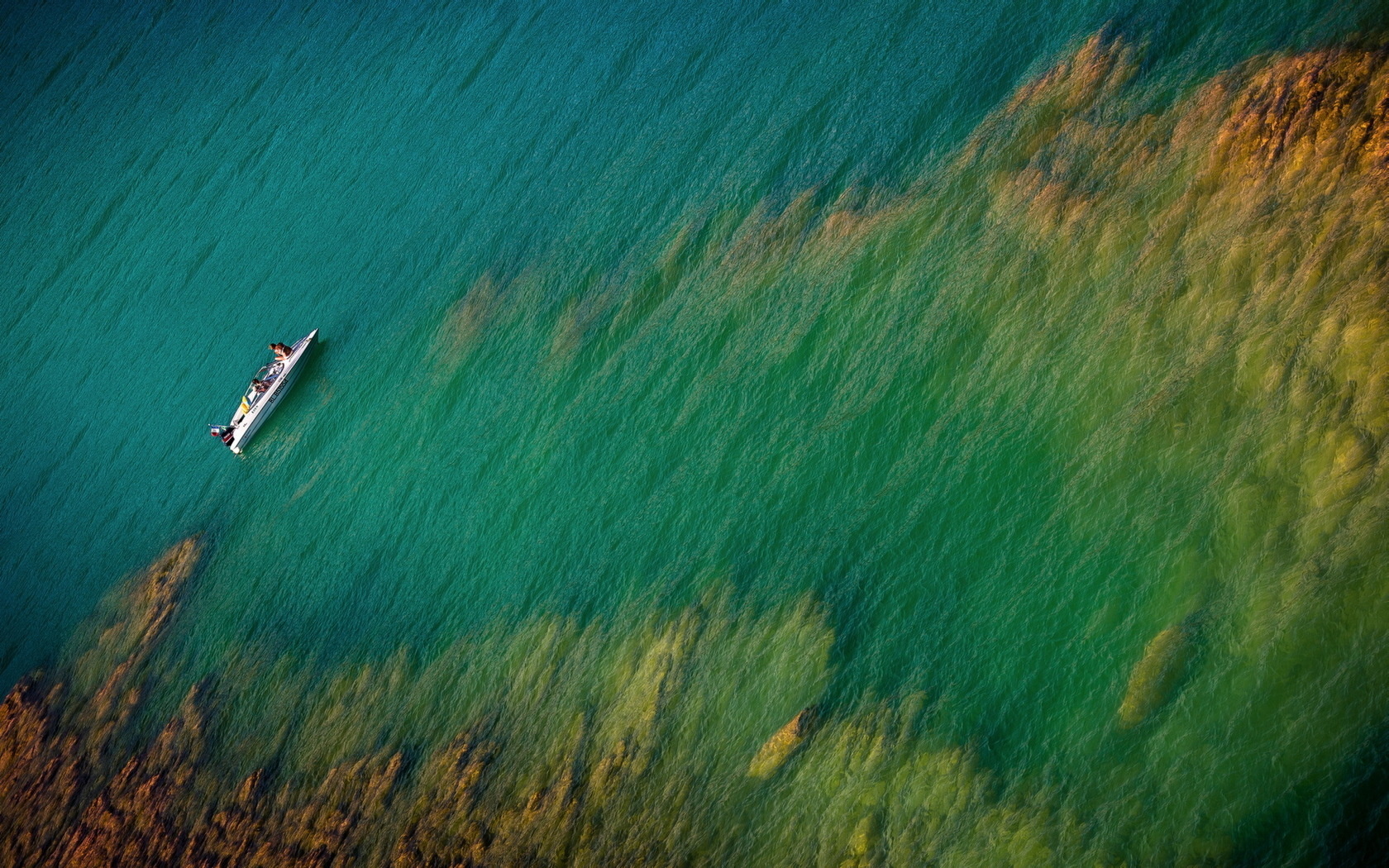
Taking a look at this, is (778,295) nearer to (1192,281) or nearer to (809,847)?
(1192,281)

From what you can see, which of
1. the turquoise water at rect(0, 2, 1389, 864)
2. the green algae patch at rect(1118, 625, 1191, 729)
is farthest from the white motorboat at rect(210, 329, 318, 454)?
the green algae patch at rect(1118, 625, 1191, 729)

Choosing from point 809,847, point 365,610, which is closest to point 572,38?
point 365,610

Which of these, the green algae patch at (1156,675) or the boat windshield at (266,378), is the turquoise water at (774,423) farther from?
the boat windshield at (266,378)

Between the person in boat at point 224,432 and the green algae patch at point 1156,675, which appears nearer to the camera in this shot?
the green algae patch at point 1156,675

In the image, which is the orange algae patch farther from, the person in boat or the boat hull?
the person in boat

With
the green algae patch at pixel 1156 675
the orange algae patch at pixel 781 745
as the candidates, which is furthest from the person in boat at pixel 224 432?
the green algae patch at pixel 1156 675

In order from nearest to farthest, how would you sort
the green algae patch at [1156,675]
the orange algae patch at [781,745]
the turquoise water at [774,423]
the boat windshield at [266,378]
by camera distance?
the green algae patch at [1156,675] < the turquoise water at [774,423] < the orange algae patch at [781,745] < the boat windshield at [266,378]

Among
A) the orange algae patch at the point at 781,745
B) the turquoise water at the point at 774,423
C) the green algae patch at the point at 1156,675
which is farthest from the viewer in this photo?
the orange algae patch at the point at 781,745
